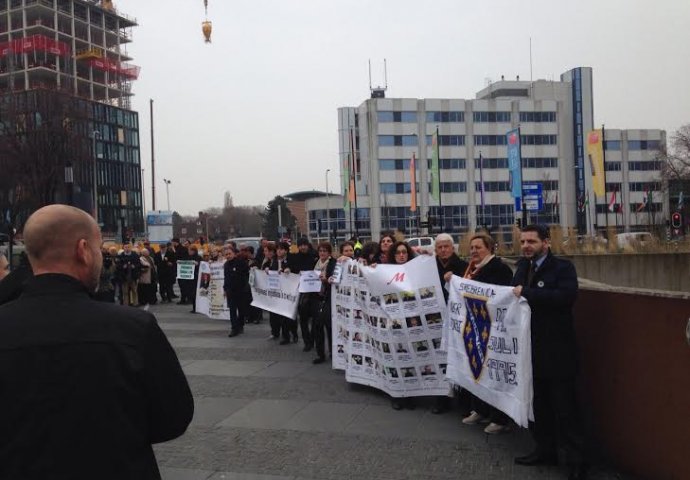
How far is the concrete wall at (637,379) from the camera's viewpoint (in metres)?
4.14

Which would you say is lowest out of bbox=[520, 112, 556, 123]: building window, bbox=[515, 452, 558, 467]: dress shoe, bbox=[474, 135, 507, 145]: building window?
bbox=[515, 452, 558, 467]: dress shoe

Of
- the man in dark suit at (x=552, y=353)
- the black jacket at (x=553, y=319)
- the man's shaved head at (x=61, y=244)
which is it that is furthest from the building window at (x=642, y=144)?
the man's shaved head at (x=61, y=244)

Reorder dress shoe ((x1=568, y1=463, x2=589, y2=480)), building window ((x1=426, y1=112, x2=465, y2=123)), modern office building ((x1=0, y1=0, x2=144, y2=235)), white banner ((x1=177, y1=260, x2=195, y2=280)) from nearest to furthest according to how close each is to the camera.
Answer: dress shoe ((x1=568, y1=463, x2=589, y2=480))
white banner ((x1=177, y1=260, x2=195, y2=280))
building window ((x1=426, y1=112, x2=465, y2=123))
modern office building ((x1=0, y1=0, x2=144, y2=235))

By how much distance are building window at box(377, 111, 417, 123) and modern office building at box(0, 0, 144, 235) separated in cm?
4293

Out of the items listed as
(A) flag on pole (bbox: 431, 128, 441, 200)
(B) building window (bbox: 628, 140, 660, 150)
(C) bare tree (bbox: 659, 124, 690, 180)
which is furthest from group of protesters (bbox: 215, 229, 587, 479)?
(B) building window (bbox: 628, 140, 660, 150)

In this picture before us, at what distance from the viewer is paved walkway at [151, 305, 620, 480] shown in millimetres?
5098

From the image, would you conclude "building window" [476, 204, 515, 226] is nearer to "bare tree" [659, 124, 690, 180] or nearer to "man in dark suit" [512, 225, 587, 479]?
"bare tree" [659, 124, 690, 180]

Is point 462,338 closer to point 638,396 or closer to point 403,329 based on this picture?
point 403,329

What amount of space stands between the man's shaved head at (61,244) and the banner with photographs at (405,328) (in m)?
5.10

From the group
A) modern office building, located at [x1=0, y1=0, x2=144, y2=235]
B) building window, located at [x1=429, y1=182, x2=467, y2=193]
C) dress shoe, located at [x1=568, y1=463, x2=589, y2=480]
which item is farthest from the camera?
modern office building, located at [x1=0, y1=0, x2=144, y2=235]

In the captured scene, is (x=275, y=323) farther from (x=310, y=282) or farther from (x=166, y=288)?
(x=166, y=288)

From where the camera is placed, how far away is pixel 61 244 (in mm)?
2107

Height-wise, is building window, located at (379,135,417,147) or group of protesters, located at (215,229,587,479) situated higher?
building window, located at (379,135,417,147)

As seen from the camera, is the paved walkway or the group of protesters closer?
the group of protesters
